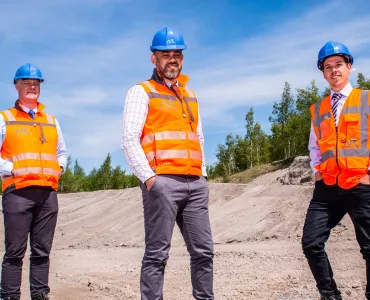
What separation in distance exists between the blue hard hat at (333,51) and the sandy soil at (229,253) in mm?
2503

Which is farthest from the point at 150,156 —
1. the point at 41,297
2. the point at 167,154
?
the point at 41,297

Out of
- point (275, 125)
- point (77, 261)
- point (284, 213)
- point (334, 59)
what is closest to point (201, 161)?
point (334, 59)

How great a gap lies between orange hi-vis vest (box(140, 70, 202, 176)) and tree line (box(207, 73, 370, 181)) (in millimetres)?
45838

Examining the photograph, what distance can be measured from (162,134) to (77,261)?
649 cm

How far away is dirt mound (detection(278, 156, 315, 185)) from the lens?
17812mm

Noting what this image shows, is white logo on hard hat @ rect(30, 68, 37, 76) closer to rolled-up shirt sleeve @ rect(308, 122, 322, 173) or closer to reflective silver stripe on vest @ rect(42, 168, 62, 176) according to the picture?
reflective silver stripe on vest @ rect(42, 168, 62, 176)

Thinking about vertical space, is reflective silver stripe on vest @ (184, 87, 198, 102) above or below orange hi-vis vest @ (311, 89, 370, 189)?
above

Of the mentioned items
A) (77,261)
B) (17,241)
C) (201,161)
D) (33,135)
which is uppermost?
(33,135)

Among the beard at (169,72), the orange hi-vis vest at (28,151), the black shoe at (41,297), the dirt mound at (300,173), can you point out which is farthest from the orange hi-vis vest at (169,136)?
the dirt mound at (300,173)

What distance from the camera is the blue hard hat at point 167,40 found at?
13.4 ft

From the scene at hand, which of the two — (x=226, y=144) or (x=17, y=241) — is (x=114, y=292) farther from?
(x=226, y=144)

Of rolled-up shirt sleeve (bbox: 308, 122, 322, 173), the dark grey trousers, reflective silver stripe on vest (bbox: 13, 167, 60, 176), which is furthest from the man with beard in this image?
reflective silver stripe on vest (bbox: 13, 167, 60, 176)

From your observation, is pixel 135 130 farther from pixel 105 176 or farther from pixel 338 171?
pixel 105 176

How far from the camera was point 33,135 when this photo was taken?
5086 mm
